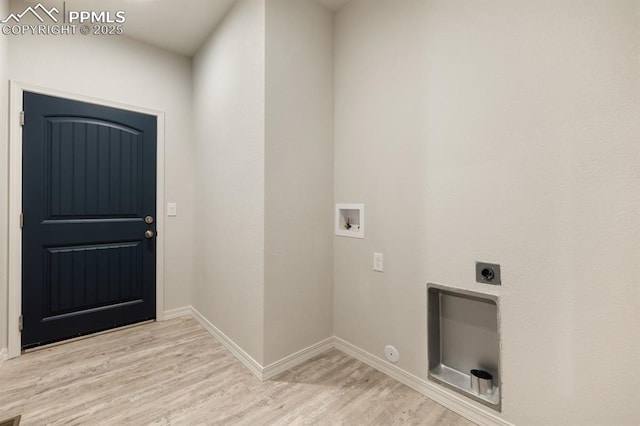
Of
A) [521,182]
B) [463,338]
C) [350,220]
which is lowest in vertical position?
[463,338]

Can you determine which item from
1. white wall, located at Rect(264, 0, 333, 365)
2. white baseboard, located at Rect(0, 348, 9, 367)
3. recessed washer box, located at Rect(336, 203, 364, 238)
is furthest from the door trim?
recessed washer box, located at Rect(336, 203, 364, 238)

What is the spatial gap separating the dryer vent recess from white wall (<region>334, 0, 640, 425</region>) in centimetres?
4

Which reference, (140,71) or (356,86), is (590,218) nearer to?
(356,86)

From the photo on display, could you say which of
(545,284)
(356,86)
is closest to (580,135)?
(545,284)

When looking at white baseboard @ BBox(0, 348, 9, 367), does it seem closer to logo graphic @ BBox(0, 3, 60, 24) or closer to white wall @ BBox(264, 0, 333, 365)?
white wall @ BBox(264, 0, 333, 365)

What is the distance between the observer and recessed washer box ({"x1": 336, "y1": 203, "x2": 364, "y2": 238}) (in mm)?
2055

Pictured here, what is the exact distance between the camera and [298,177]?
2.03m

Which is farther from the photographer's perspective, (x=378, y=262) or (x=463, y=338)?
(x=378, y=262)

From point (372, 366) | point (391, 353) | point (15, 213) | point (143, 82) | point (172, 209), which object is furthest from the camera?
point (172, 209)

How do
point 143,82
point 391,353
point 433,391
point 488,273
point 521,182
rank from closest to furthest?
1. point 521,182
2. point 488,273
3. point 433,391
4. point 391,353
5. point 143,82

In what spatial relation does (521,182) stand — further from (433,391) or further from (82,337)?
(82,337)

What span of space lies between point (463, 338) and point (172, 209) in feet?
9.24

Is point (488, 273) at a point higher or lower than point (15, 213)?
lower

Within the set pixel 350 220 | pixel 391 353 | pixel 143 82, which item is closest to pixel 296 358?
pixel 391 353
